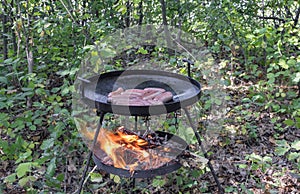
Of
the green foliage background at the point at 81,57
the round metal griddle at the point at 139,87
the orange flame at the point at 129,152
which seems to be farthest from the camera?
the green foliage background at the point at 81,57

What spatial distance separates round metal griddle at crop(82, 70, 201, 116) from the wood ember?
45 millimetres

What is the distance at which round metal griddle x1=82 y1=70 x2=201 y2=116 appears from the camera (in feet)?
4.99

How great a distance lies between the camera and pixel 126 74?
2264 millimetres

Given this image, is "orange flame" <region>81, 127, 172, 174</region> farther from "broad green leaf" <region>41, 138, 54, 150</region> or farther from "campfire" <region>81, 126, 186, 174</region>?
"broad green leaf" <region>41, 138, 54, 150</region>

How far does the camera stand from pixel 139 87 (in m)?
2.14

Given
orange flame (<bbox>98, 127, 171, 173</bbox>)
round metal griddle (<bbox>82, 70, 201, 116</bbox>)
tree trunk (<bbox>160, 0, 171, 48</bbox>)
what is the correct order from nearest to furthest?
round metal griddle (<bbox>82, 70, 201, 116</bbox>) → orange flame (<bbox>98, 127, 171, 173</bbox>) → tree trunk (<bbox>160, 0, 171, 48</bbox>)

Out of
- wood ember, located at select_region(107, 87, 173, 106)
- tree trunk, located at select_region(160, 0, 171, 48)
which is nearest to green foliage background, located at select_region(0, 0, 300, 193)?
tree trunk, located at select_region(160, 0, 171, 48)

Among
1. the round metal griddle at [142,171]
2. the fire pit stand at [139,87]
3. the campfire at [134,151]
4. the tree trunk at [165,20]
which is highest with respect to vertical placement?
the tree trunk at [165,20]

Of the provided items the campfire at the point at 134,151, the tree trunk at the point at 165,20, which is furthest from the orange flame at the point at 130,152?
the tree trunk at the point at 165,20

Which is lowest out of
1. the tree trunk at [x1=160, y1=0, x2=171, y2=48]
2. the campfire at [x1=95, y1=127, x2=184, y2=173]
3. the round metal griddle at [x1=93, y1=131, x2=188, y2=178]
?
the round metal griddle at [x1=93, y1=131, x2=188, y2=178]

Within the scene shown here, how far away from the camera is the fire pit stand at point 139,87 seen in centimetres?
152

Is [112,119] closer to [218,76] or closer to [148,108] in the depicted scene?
[148,108]

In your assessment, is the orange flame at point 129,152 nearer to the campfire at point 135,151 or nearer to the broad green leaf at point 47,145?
the campfire at point 135,151

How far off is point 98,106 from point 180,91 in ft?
2.04
